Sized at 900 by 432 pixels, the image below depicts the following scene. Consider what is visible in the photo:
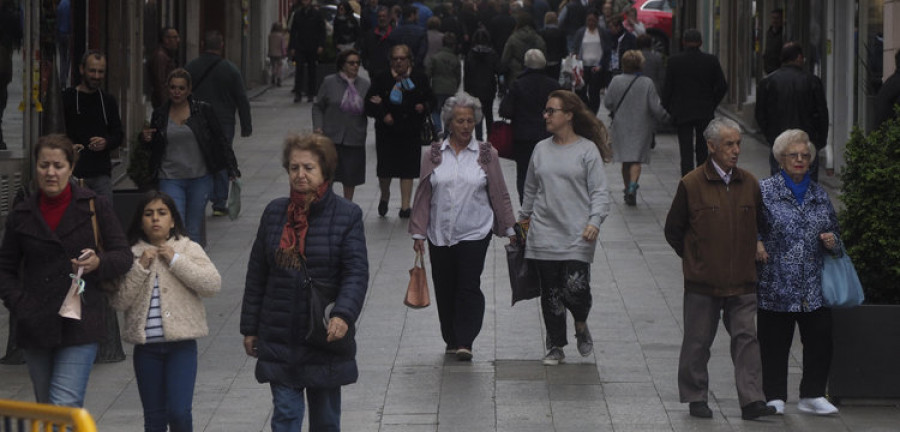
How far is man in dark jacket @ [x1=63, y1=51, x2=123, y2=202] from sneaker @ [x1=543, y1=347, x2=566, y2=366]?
350cm

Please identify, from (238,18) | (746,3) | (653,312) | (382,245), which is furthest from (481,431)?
(238,18)

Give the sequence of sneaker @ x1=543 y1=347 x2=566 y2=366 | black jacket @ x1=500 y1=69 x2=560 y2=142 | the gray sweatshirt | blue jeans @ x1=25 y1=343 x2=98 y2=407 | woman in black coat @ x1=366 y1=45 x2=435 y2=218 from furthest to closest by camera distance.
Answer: woman in black coat @ x1=366 y1=45 x2=435 y2=218
black jacket @ x1=500 y1=69 x2=560 y2=142
sneaker @ x1=543 y1=347 x2=566 y2=366
the gray sweatshirt
blue jeans @ x1=25 y1=343 x2=98 y2=407

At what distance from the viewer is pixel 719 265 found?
8.77 metres

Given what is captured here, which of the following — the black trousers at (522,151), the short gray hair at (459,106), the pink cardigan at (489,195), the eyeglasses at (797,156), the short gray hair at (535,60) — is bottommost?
the black trousers at (522,151)

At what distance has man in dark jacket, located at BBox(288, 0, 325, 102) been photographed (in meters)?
29.6

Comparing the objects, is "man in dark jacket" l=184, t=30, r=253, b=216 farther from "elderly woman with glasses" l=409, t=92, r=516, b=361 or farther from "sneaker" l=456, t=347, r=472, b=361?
"sneaker" l=456, t=347, r=472, b=361

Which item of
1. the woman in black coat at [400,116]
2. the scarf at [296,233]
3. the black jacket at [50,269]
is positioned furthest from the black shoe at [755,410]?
the woman in black coat at [400,116]

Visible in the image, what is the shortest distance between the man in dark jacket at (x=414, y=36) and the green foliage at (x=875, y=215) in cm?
1607

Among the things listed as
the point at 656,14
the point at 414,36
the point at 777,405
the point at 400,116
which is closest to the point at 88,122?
the point at 400,116

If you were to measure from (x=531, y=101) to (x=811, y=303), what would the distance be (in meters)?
6.77

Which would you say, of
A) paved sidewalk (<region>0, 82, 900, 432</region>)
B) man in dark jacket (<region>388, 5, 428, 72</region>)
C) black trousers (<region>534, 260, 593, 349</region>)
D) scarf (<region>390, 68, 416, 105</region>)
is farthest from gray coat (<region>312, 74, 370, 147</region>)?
man in dark jacket (<region>388, 5, 428, 72</region>)

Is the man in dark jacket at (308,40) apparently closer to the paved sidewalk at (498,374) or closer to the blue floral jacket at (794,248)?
the paved sidewalk at (498,374)

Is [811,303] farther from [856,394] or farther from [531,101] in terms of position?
[531,101]

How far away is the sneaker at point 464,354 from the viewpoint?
10164mm
